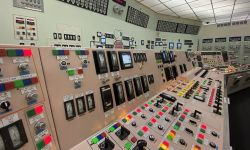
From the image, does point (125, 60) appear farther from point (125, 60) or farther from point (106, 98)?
point (106, 98)

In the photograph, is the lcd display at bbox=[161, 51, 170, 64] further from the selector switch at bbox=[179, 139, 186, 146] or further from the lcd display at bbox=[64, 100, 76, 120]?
the lcd display at bbox=[64, 100, 76, 120]

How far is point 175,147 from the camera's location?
33.0 inches

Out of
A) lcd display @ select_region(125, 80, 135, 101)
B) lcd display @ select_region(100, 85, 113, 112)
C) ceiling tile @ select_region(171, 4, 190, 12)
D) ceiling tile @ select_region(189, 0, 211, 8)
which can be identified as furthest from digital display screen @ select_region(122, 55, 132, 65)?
ceiling tile @ select_region(171, 4, 190, 12)

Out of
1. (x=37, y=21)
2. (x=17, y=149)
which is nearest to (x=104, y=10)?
(x=37, y=21)

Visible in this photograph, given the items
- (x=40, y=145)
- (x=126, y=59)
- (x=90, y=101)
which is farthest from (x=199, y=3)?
(x=40, y=145)

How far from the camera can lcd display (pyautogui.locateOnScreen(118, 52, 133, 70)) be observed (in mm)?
1224

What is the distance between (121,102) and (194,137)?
21.5 inches

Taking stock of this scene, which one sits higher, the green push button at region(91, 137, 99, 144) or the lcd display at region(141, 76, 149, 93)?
the lcd display at region(141, 76, 149, 93)

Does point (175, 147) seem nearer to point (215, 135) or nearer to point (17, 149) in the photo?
point (215, 135)

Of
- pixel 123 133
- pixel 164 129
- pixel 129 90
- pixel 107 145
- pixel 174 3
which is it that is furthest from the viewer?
pixel 174 3

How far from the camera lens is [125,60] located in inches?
50.0

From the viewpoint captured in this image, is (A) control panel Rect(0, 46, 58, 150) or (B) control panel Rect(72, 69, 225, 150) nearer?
(A) control panel Rect(0, 46, 58, 150)

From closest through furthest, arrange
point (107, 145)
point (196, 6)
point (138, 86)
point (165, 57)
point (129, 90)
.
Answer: point (107, 145), point (129, 90), point (138, 86), point (165, 57), point (196, 6)

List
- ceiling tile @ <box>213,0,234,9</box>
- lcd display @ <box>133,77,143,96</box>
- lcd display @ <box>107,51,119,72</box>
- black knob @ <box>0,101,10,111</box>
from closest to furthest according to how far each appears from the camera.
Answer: black knob @ <box>0,101,10,111</box> → lcd display @ <box>107,51,119,72</box> → lcd display @ <box>133,77,143,96</box> → ceiling tile @ <box>213,0,234,9</box>
